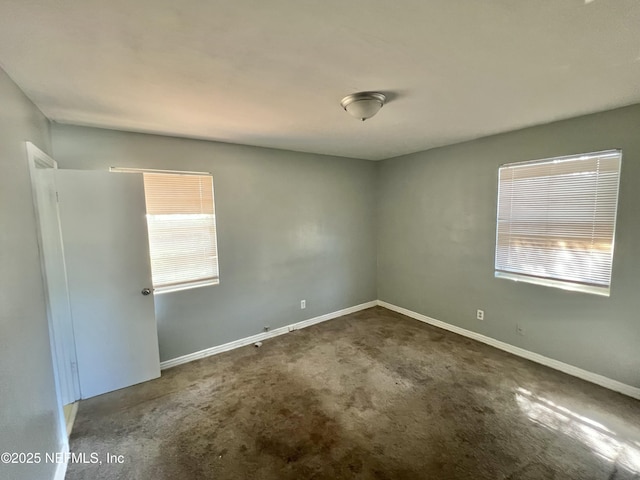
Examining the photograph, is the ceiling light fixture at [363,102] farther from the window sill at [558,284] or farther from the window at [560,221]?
the window sill at [558,284]

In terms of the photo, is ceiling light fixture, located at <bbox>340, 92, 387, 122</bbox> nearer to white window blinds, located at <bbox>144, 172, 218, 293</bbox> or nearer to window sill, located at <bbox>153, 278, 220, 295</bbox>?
white window blinds, located at <bbox>144, 172, 218, 293</bbox>

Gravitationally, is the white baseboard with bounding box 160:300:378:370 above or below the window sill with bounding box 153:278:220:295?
below

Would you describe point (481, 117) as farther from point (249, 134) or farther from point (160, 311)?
point (160, 311)

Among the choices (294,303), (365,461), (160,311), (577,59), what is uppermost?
(577,59)

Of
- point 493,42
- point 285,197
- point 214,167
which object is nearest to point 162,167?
point 214,167

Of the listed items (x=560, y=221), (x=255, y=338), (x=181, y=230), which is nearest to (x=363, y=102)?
(x=181, y=230)

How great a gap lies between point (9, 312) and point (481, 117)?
138 inches

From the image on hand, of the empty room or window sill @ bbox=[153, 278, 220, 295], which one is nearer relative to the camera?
the empty room

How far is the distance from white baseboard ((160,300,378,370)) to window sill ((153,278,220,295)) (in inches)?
30.3

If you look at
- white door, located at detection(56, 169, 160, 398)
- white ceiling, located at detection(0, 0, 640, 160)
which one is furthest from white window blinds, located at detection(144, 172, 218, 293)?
white ceiling, located at detection(0, 0, 640, 160)

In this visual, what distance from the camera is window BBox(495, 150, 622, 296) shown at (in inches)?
99.8

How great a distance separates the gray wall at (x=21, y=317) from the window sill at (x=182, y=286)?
1149 millimetres

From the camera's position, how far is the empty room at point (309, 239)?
1.34m

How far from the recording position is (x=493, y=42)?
1.38 m
